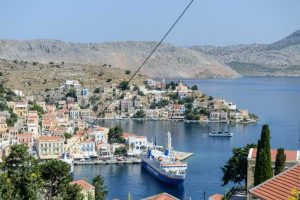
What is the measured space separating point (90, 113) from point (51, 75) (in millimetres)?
7184

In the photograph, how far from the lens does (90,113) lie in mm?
26734

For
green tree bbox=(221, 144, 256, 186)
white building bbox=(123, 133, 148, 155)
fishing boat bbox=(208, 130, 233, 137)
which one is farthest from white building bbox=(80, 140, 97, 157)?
green tree bbox=(221, 144, 256, 186)

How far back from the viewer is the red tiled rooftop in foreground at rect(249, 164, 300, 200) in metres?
2.41

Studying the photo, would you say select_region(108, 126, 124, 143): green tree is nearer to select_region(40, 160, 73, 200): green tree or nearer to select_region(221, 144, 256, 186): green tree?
select_region(221, 144, 256, 186): green tree

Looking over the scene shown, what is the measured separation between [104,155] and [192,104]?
1278cm

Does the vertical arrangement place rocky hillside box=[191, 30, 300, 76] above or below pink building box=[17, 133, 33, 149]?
above

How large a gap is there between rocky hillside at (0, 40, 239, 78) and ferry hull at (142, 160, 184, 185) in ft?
173

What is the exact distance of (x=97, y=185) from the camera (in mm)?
9250

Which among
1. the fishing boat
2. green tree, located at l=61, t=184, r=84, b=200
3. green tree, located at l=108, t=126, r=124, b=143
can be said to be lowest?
the fishing boat

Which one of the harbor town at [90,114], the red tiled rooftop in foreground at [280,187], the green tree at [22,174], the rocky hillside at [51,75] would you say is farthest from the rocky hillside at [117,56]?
the red tiled rooftop in foreground at [280,187]

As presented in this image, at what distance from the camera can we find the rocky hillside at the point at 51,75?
2972cm

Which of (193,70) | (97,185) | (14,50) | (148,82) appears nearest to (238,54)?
(193,70)

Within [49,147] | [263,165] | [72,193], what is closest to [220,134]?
[49,147]

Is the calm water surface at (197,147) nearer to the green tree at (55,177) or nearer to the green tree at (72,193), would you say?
the green tree at (55,177)
